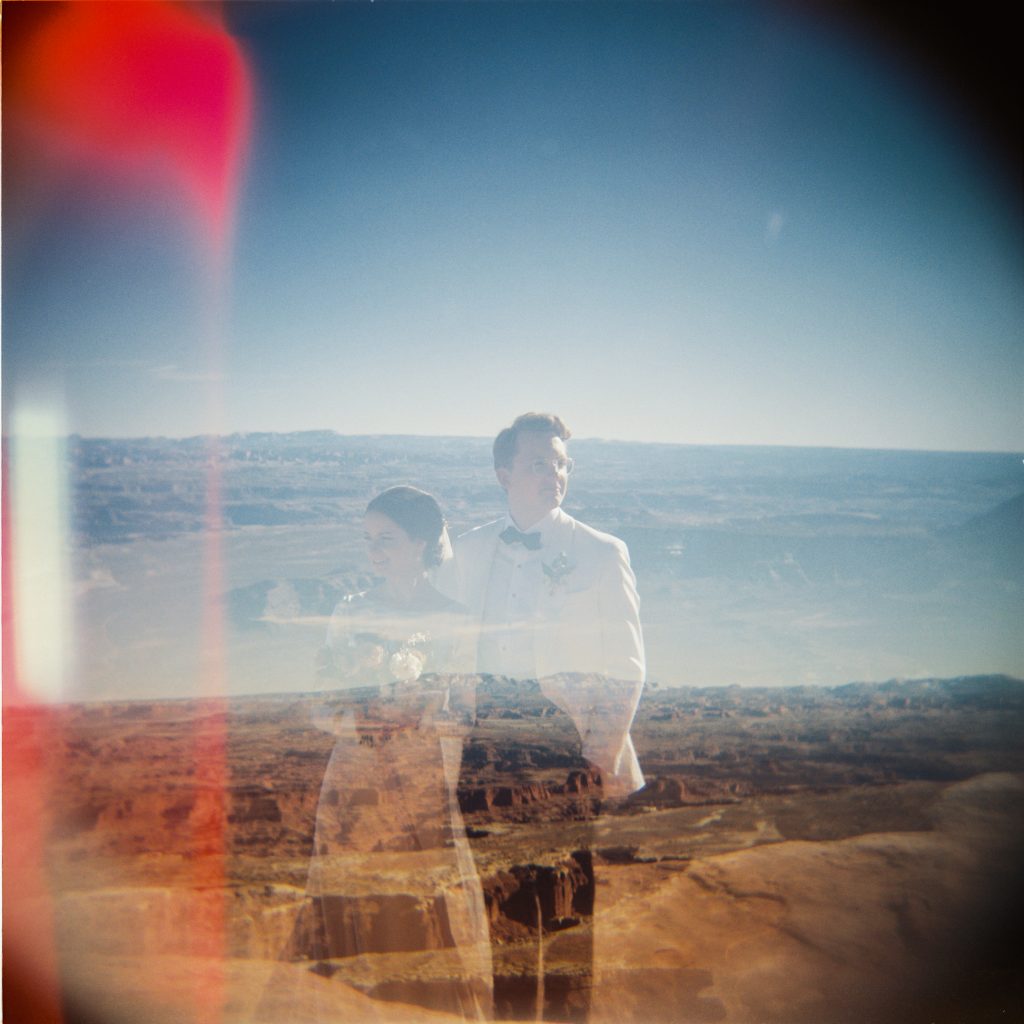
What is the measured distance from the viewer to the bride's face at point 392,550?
9.32 feet

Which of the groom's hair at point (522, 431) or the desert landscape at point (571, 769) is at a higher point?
A: the groom's hair at point (522, 431)

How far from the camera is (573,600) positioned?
276cm

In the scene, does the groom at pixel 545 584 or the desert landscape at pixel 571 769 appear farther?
the desert landscape at pixel 571 769

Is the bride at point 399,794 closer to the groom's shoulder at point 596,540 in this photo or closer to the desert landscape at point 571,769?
the desert landscape at point 571,769

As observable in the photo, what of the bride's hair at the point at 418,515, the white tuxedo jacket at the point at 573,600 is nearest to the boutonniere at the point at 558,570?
the white tuxedo jacket at the point at 573,600

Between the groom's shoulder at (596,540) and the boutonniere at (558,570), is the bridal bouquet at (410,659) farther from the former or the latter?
the groom's shoulder at (596,540)

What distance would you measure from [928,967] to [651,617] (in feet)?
5.85

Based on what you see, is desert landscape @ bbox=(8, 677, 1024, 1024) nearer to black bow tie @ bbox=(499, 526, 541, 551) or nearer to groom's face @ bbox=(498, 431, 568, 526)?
black bow tie @ bbox=(499, 526, 541, 551)

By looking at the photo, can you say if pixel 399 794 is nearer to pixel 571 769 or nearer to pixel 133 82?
pixel 571 769

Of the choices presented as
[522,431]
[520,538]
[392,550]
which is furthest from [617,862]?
[522,431]

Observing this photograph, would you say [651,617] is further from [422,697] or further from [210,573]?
[210,573]

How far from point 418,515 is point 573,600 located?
679 mm

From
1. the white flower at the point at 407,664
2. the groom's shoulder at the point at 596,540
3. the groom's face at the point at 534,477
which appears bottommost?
the white flower at the point at 407,664

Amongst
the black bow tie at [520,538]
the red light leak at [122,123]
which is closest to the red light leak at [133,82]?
the red light leak at [122,123]
